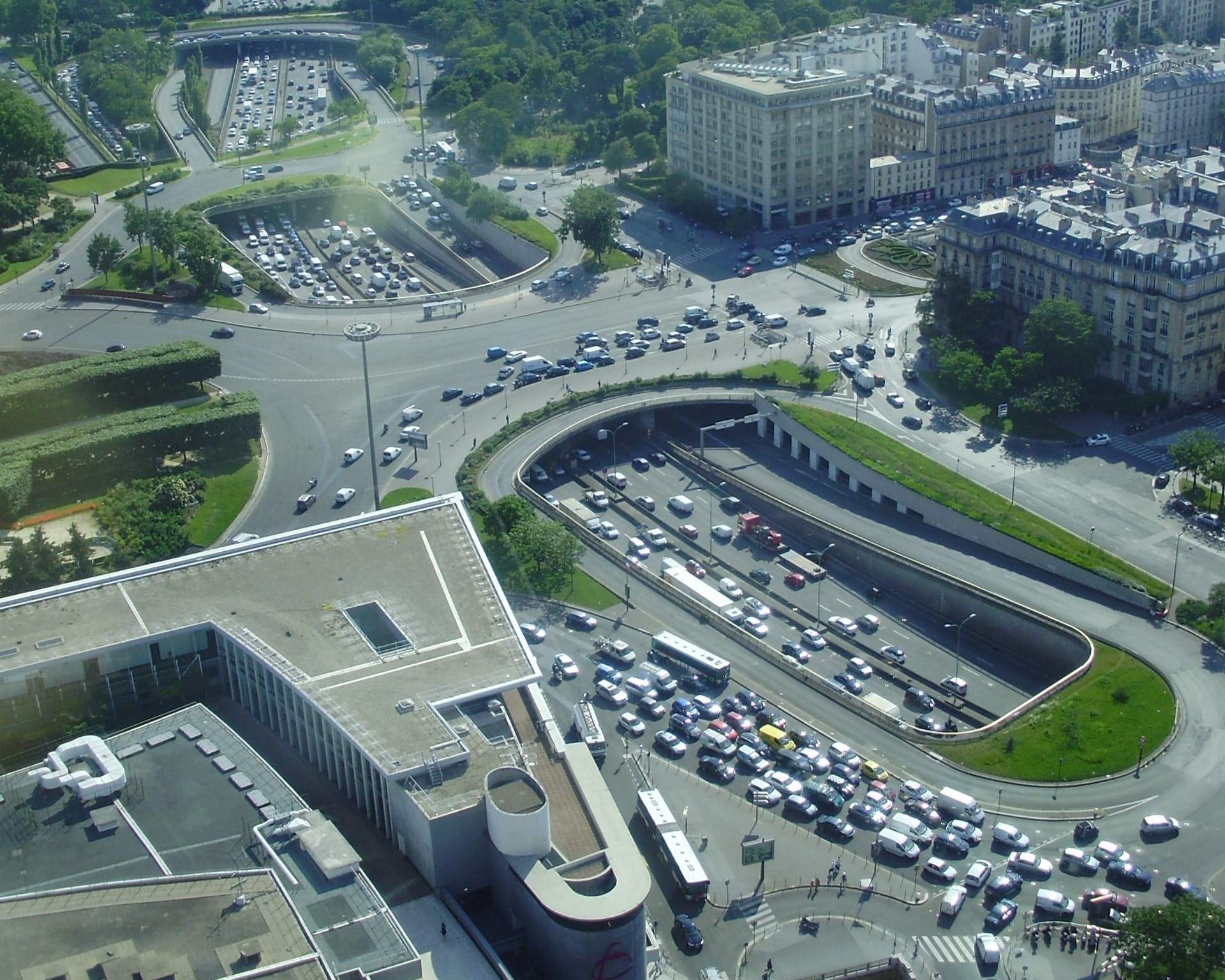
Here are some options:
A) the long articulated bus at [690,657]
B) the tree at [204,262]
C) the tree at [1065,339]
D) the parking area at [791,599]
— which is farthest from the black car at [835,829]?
the tree at [204,262]

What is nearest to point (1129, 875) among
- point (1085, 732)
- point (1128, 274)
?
point (1085, 732)

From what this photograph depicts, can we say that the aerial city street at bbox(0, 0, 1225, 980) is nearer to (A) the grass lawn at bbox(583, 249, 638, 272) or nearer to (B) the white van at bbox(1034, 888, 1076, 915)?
(A) the grass lawn at bbox(583, 249, 638, 272)

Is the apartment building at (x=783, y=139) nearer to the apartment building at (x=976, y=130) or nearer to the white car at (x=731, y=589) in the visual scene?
the apartment building at (x=976, y=130)

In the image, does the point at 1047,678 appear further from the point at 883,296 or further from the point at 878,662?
the point at 883,296

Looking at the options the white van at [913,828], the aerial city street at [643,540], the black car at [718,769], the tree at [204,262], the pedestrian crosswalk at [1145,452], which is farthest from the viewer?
the tree at [204,262]

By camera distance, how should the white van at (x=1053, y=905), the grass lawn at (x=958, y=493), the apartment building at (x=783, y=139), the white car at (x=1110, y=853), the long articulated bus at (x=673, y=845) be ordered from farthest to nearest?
the apartment building at (x=783, y=139), the grass lawn at (x=958, y=493), the white car at (x=1110, y=853), the long articulated bus at (x=673, y=845), the white van at (x=1053, y=905)

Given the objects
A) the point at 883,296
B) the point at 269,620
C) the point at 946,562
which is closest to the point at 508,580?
the point at 269,620
